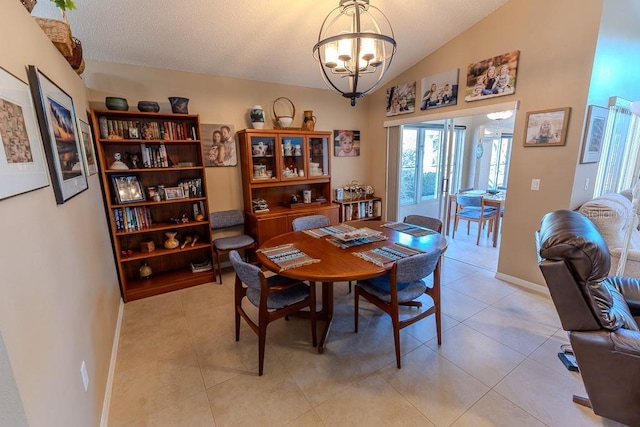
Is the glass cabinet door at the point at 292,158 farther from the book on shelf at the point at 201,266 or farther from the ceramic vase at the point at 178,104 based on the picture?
the book on shelf at the point at 201,266

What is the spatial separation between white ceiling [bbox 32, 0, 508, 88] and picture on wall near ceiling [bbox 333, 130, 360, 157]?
1141 millimetres

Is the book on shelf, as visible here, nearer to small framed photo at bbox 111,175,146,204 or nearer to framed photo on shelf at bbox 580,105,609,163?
small framed photo at bbox 111,175,146,204

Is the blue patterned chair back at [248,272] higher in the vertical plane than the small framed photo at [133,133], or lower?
lower

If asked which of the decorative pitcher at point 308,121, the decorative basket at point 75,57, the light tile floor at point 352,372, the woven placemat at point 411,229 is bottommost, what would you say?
the light tile floor at point 352,372

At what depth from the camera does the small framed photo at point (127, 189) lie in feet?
9.16

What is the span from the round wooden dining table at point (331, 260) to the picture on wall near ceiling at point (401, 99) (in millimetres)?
2008

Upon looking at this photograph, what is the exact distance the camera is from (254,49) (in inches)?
115

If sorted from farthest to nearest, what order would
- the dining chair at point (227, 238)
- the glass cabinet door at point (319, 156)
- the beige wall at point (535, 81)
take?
the glass cabinet door at point (319, 156)
the dining chair at point (227, 238)
the beige wall at point (535, 81)

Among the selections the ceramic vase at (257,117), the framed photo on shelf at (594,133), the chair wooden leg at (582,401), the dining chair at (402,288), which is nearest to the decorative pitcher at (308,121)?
→ the ceramic vase at (257,117)

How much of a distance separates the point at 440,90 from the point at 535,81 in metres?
1.00

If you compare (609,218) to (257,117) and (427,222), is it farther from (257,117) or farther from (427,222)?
(257,117)

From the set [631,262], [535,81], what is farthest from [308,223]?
[631,262]

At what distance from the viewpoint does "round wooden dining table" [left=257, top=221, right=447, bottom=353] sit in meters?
1.73

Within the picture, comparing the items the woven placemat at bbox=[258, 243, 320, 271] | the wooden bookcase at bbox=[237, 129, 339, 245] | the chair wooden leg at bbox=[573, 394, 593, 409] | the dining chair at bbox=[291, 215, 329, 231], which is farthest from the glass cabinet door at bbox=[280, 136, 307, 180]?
the chair wooden leg at bbox=[573, 394, 593, 409]
